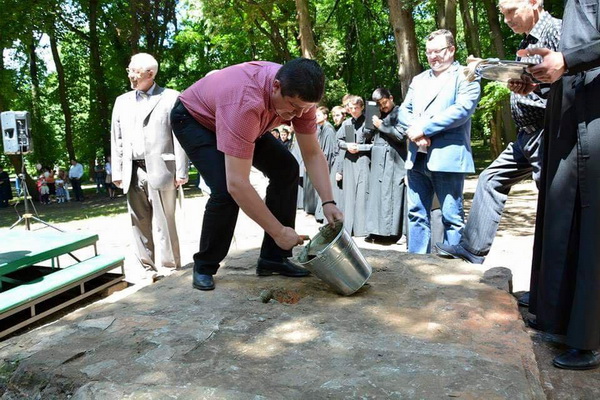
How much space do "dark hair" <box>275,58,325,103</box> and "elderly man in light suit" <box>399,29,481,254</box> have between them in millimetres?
1726

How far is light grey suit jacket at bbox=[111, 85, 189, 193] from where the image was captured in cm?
491

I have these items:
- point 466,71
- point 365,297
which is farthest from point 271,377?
point 466,71

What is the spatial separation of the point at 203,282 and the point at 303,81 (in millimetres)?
1391

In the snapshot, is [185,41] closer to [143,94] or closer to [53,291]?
[143,94]

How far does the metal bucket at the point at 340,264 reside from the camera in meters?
3.03

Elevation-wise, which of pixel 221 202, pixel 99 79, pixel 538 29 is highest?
pixel 99 79

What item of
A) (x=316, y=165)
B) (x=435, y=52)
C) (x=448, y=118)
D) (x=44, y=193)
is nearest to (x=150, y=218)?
(x=316, y=165)

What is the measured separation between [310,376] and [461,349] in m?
0.67

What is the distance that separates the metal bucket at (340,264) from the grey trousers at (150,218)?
7.14ft

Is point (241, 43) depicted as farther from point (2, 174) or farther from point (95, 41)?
point (2, 174)

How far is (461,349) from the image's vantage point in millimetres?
2369

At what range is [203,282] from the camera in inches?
135

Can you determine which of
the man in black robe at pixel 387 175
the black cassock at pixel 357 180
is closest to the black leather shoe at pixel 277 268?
the man in black robe at pixel 387 175

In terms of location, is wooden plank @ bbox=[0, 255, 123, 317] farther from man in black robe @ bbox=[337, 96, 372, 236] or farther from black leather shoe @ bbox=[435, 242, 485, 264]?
man in black robe @ bbox=[337, 96, 372, 236]
